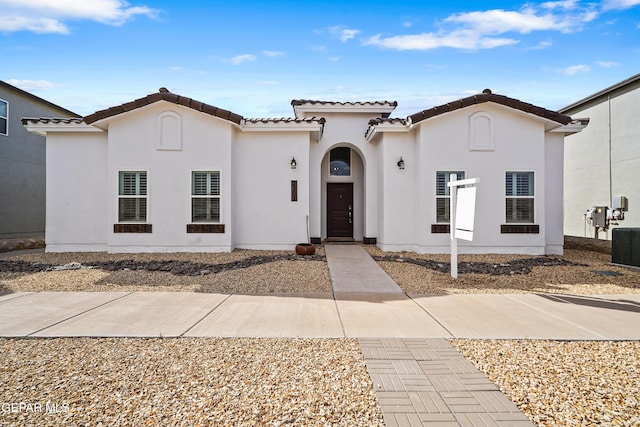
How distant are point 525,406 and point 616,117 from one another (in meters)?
16.2

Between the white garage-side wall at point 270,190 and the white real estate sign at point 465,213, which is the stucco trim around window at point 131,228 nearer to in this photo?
the white garage-side wall at point 270,190

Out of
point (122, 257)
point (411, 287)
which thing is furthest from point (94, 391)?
point (122, 257)

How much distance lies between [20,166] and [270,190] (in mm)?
11479

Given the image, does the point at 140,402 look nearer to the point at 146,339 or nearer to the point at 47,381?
the point at 47,381

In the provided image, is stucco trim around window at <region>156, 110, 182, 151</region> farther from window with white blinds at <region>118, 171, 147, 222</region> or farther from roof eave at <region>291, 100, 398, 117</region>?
roof eave at <region>291, 100, 398, 117</region>

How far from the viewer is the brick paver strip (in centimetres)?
268

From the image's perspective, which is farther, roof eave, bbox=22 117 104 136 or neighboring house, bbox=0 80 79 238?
neighboring house, bbox=0 80 79 238

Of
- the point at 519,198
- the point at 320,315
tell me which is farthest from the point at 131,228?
the point at 519,198

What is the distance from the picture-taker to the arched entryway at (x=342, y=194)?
14.6 meters

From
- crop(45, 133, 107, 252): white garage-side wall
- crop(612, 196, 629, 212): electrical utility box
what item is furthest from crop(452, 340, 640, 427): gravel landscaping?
crop(45, 133, 107, 252): white garage-side wall

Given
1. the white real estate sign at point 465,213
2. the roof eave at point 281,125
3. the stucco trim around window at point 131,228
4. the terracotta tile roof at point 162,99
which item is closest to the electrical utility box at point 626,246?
the white real estate sign at point 465,213

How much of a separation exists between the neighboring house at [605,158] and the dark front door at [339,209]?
835 cm

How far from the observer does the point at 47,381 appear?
3178mm

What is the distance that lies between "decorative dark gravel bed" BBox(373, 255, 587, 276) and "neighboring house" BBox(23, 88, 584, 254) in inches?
49.3
